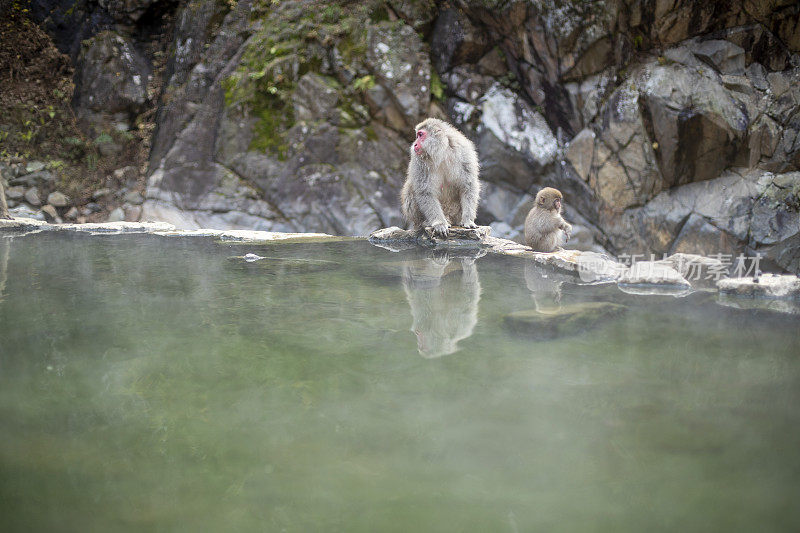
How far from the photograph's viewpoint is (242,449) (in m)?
1.60

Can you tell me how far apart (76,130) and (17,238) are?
24.5ft

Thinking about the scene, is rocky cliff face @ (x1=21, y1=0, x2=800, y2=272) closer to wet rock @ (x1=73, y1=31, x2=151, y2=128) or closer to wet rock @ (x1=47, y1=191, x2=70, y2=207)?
wet rock @ (x1=73, y1=31, x2=151, y2=128)

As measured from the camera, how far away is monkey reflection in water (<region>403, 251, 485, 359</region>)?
8.32 feet

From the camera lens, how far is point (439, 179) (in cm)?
581

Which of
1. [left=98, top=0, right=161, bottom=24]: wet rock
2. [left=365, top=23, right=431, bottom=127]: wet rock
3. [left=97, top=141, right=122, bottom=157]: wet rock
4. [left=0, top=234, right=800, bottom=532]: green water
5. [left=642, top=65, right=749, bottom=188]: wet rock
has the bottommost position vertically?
[left=0, top=234, right=800, bottom=532]: green water

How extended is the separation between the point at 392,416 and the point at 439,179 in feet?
14.0

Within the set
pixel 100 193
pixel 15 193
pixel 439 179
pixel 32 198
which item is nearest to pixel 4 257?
pixel 439 179

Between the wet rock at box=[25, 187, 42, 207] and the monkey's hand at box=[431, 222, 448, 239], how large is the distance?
31.0 feet

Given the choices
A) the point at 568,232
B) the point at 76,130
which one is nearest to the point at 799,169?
the point at 568,232

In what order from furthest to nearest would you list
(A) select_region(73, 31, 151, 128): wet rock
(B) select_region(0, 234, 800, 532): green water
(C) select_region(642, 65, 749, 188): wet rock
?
(A) select_region(73, 31, 151, 128): wet rock < (C) select_region(642, 65, 749, 188): wet rock < (B) select_region(0, 234, 800, 532): green water

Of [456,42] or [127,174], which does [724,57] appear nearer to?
[456,42]

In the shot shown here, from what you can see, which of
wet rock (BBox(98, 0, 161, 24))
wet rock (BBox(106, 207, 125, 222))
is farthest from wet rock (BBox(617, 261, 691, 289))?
wet rock (BBox(98, 0, 161, 24))

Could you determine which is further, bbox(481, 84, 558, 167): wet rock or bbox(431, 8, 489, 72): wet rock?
bbox(431, 8, 489, 72): wet rock

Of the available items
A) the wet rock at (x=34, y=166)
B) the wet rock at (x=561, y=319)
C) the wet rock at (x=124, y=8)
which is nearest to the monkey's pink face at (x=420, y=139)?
the wet rock at (x=561, y=319)
